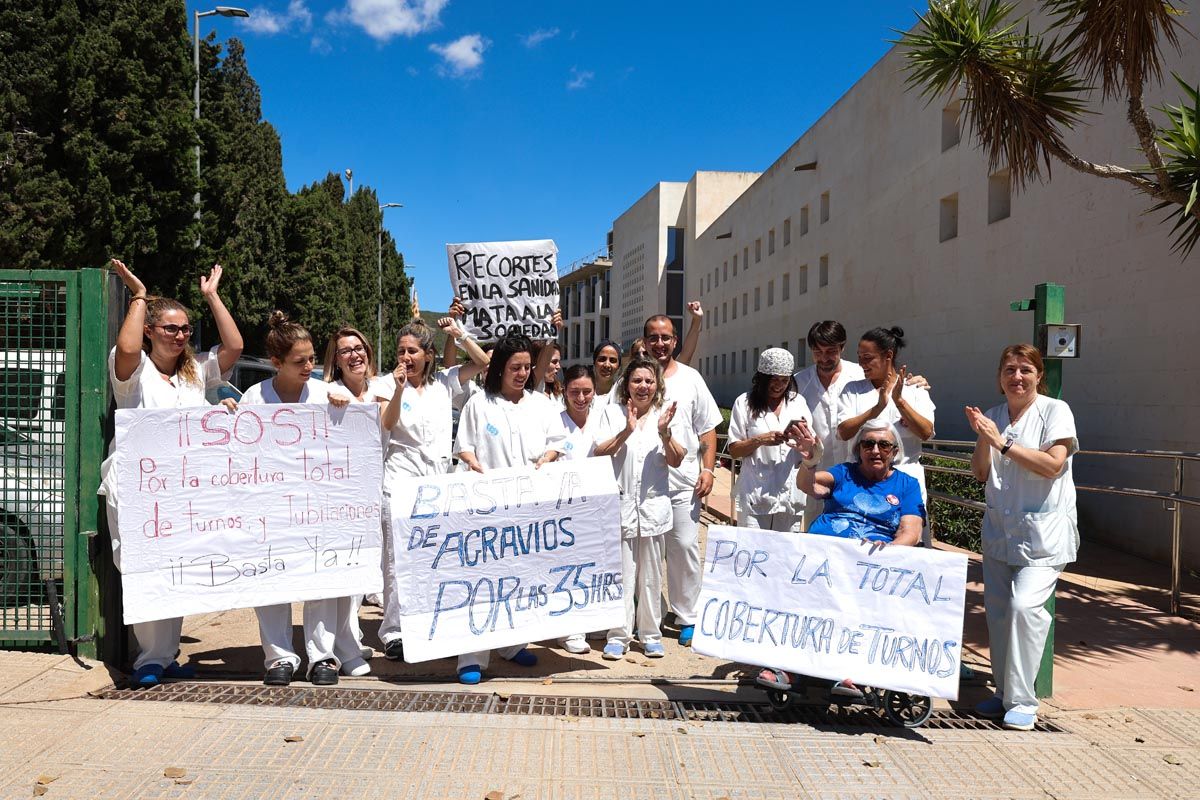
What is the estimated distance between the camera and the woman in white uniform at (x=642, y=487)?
539cm

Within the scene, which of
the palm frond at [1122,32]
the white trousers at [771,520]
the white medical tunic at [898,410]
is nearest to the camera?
the white medical tunic at [898,410]

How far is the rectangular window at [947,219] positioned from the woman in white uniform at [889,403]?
39.7ft

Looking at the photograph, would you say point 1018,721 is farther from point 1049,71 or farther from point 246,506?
point 1049,71

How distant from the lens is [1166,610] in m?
6.99

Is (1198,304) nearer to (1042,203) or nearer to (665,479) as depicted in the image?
(1042,203)

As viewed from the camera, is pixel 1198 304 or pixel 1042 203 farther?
pixel 1042 203

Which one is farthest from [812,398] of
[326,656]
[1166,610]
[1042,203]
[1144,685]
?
[1042,203]

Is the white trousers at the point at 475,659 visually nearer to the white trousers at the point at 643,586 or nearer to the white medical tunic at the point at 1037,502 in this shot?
the white trousers at the point at 643,586

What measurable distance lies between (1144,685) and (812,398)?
8.18ft

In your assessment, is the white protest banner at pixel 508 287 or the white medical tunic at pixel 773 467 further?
the white protest banner at pixel 508 287

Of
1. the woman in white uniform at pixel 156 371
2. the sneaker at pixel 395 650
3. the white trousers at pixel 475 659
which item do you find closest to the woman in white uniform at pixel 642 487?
the white trousers at pixel 475 659

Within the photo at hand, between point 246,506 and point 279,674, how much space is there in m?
0.90

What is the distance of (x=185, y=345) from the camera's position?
15.7 ft

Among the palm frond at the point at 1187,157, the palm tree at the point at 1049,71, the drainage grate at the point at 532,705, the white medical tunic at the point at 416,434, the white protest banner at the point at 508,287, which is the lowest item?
the drainage grate at the point at 532,705
